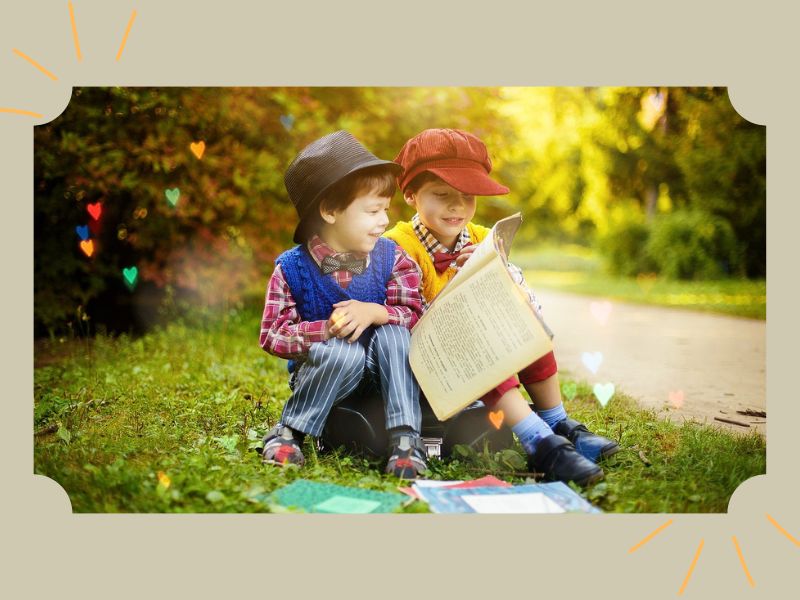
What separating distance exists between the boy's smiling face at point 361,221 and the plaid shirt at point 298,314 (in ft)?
0.24

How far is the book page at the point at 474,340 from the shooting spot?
94.3 inches

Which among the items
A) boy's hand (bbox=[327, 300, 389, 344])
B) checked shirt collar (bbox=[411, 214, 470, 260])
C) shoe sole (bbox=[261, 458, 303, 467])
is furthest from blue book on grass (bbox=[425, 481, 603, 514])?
checked shirt collar (bbox=[411, 214, 470, 260])

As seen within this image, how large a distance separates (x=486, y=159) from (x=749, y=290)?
2430mm

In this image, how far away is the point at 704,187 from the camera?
18.2 ft

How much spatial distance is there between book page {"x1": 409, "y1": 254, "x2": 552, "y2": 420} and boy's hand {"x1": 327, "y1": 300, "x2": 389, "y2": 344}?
164mm

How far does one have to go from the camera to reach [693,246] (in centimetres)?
662

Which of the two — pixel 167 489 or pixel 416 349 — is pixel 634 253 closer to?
pixel 416 349

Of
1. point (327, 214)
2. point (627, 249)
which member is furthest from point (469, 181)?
point (627, 249)

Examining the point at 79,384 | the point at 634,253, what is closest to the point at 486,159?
the point at 79,384

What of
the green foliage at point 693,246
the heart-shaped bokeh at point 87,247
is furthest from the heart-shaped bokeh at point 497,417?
the green foliage at point 693,246

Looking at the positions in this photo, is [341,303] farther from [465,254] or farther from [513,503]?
[513,503]

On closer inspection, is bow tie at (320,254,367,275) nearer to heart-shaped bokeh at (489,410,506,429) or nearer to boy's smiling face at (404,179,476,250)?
boy's smiling face at (404,179,476,250)

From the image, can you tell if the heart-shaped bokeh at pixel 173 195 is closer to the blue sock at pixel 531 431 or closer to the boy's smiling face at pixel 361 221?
the boy's smiling face at pixel 361 221

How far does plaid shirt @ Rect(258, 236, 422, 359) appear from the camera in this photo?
2.67 metres
